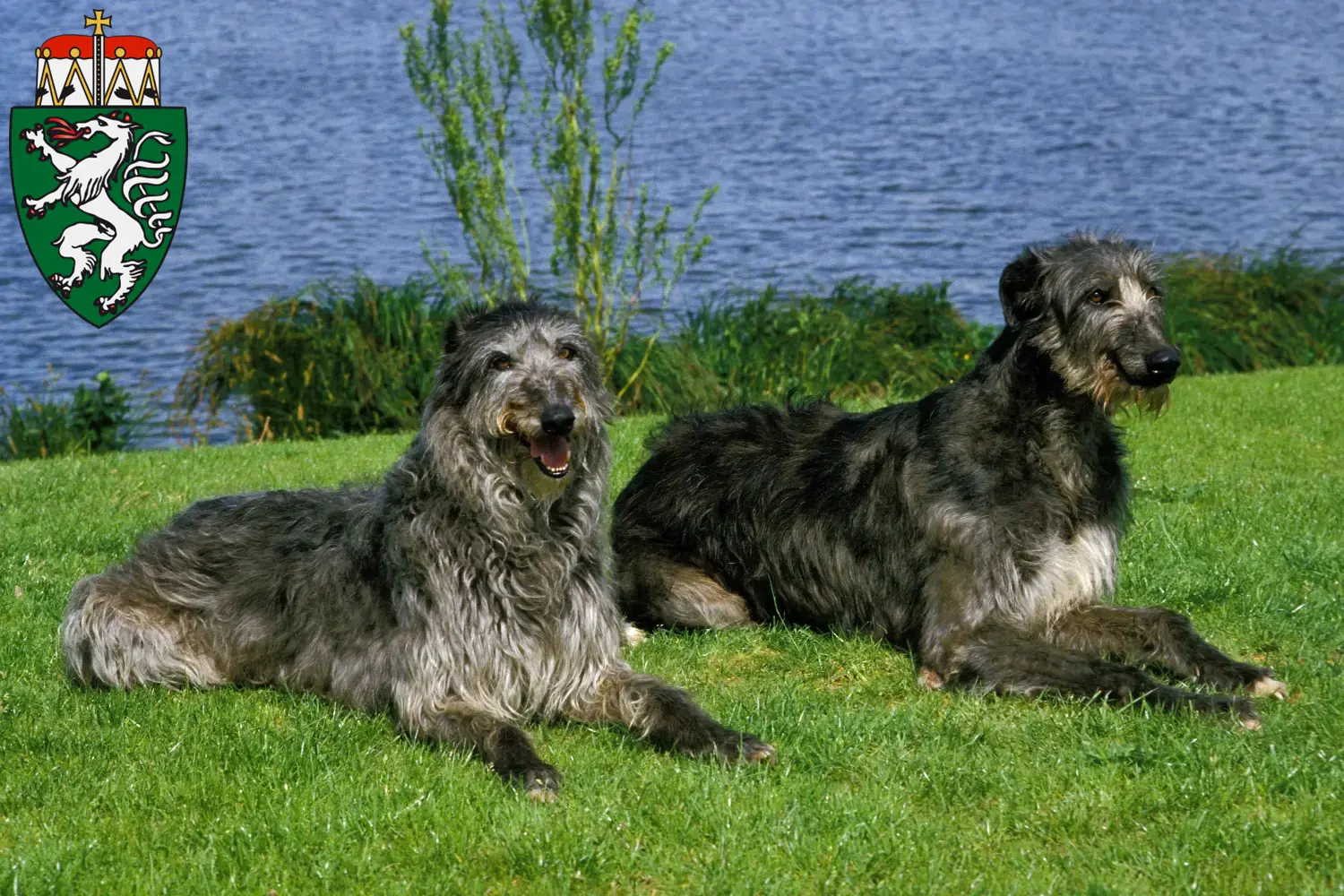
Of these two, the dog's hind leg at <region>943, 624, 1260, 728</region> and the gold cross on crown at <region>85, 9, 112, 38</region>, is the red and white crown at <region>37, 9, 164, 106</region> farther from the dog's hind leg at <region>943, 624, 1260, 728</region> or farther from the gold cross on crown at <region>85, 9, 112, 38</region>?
the dog's hind leg at <region>943, 624, 1260, 728</region>

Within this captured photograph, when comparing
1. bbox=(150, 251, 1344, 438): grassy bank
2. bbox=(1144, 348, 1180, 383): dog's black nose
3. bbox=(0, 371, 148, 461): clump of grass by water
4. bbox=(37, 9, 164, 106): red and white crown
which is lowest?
bbox=(0, 371, 148, 461): clump of grass by water

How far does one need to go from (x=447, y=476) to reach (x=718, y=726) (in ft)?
4.76

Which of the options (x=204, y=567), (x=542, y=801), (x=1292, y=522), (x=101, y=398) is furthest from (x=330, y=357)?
(x=542, y=801)

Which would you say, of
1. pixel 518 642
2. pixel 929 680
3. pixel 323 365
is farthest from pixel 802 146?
pixel 518 642

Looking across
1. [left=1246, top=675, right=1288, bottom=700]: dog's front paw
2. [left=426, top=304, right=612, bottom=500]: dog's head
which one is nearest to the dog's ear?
[left=1246, top=675, right=1288, bottom=700]: dog's front paw

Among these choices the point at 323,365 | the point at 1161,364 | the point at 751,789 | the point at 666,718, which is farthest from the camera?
the point at 323,365

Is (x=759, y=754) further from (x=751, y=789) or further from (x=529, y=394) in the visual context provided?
(x=529, y=394)

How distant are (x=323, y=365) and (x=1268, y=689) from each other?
10.7 metres

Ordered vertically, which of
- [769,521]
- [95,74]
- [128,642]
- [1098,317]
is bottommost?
[128,642]

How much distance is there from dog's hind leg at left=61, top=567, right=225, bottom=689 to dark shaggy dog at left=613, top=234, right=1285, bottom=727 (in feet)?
9.43

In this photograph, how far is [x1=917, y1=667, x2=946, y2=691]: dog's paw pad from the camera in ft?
22.4

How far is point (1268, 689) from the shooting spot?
6.40 m

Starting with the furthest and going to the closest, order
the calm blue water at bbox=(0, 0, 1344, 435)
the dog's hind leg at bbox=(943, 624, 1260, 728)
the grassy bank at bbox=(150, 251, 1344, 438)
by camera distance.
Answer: the calm blue water at bbox=(0, 0, 1344, 435)
the grassy bank at bbox=(150, 251, 1344, 438)
the dog's hind leg at bbox=(943, 624, 1260, 728)

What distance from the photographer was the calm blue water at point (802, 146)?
2150cm
